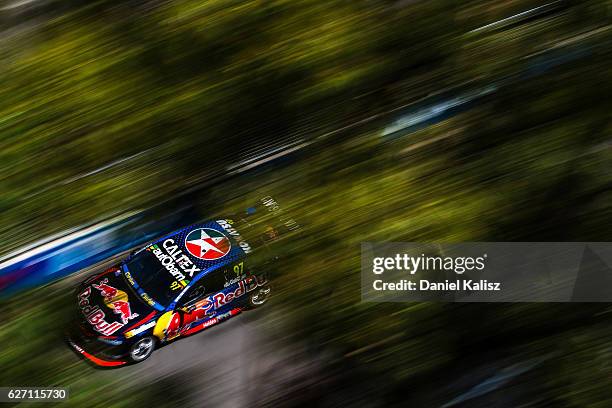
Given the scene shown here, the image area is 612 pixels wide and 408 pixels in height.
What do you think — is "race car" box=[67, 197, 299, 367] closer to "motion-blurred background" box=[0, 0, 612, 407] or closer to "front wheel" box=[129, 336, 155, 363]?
"front wheel" box=[129, 336, 155, 363]

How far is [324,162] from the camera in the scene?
2613 millimetres

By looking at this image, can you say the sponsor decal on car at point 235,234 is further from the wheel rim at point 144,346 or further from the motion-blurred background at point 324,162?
the wheel rim at point 144,346

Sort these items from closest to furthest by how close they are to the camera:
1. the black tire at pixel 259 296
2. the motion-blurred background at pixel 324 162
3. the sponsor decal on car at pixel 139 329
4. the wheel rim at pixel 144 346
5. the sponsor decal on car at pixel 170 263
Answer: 1. the motion-blurred background at pixel 324 162
2. the black tire at pixel 259 296
3. the wheel rim at pixel 144 346
4. the sponsor decal on car at pixel 139 329
5. the sponsor decal on car at pixel 170 263

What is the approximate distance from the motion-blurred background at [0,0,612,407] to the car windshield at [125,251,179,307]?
12.3 ft

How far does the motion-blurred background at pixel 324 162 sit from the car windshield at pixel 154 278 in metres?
3.75

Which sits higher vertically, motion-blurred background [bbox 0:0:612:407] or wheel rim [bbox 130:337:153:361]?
motion-blurred background [bbox 0:0:612:407]

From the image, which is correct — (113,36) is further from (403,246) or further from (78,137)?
(403,246)

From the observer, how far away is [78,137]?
2.36 meters

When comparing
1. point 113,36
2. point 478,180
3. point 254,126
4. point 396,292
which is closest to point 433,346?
point 396,292

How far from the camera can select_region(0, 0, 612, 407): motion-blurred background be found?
2383 millimetres

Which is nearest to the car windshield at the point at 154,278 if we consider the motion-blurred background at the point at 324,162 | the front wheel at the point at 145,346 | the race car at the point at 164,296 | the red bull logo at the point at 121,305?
the race car at the point at 164,296

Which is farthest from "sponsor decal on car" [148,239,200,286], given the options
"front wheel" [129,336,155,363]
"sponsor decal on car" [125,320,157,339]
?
"front wheel" [129,336,155,363]

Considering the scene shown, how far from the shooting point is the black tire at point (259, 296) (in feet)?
8.51

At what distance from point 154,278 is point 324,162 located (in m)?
4.36
